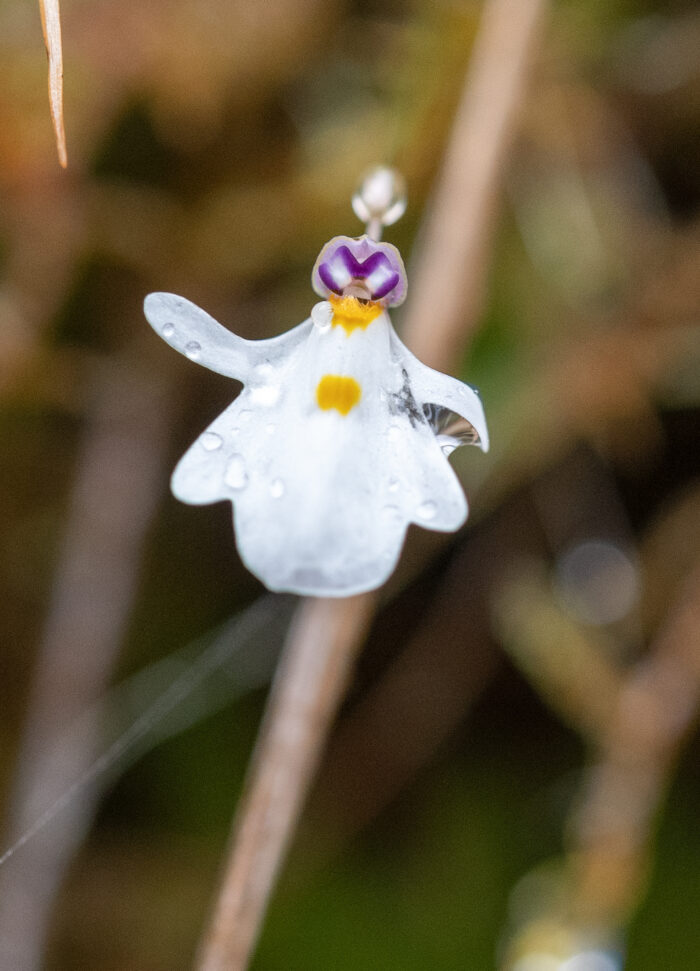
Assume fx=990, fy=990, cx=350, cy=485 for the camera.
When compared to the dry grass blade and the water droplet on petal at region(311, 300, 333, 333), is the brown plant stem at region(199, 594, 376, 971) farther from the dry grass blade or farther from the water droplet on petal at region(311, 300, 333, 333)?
the dry grass blade

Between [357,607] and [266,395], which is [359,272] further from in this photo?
[357,607]

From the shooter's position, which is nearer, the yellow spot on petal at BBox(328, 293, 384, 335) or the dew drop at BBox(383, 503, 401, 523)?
the dew drop at BBox(383, 503, 401, 523)

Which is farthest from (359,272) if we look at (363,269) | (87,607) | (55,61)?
(87,607)

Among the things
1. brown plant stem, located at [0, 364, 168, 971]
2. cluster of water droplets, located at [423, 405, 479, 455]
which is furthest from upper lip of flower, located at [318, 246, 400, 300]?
brown plant stem, located at [0, 364, 168, 971]

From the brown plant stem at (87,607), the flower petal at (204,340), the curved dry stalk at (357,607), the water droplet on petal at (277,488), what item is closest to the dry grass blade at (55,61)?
the flower petal at (204,340)

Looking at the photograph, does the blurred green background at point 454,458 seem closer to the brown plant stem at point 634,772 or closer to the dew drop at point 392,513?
the brown plant stem at point 634,772

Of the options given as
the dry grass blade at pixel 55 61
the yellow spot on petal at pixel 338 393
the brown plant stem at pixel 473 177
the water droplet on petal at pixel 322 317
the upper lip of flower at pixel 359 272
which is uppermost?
the brown plant stem at pixel 473 177

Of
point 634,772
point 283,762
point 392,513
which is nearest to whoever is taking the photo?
point 392,513
